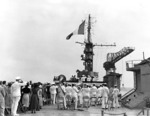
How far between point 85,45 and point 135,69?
1640 centimetres

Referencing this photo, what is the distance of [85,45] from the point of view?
39469mm

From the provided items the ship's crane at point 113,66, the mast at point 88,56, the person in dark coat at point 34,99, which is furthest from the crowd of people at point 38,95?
the mast at point 88,56

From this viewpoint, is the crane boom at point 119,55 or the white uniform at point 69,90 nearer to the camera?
the white uniform at point 69,90

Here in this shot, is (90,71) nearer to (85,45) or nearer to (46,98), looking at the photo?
(85,45)

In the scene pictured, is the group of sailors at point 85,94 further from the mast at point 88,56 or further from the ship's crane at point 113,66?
the mast at point 88,56

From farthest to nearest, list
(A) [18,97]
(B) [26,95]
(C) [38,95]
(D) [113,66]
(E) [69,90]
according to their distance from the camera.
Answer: (D) [113,66], (E) [69,90], (C) [38,95], (B) [26,95], (A) [18,97]

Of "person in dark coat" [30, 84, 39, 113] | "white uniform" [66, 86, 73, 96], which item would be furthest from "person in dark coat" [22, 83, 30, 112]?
"white uniform" [66, 86, 73, 96]

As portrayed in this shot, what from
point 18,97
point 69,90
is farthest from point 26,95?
point 69,90

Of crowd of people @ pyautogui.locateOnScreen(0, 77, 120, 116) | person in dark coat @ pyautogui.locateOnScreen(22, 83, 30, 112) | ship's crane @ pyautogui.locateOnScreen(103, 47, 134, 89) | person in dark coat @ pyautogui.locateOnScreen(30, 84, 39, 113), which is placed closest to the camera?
crowd of people @ pyautogui.locateOnScreen(0, 77, 120, 116)

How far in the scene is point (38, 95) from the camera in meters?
15.6

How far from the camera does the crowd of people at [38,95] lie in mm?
11773

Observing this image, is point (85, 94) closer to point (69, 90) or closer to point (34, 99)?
point (69, 90)

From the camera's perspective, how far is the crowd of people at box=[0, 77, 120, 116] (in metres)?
11.8

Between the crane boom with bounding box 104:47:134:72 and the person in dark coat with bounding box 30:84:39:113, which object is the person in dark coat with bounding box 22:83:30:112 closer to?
the person in dark coat with bounding box 30:84:39:113
